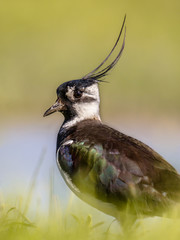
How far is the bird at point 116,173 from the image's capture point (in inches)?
211

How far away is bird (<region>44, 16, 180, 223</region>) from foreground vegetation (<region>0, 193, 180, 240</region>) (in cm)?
51

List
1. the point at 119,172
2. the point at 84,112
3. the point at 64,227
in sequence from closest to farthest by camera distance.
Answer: the point at 64,227 → the point at 119,172 → the point at 84,112

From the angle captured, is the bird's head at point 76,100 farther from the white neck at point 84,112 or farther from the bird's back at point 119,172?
the bird's back at point 119,172

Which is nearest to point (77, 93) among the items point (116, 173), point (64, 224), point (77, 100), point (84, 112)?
point (77, 100)

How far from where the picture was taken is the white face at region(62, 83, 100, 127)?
275 inches

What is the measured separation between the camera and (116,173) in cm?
553

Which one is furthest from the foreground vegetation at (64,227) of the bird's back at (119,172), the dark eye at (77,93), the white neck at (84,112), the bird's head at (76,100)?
the dark eye at (77,93)

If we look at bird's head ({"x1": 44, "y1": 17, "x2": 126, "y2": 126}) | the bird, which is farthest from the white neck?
the bird

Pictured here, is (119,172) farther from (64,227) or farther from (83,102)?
(83,102)

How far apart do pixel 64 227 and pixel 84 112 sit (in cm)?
259

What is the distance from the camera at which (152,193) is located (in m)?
5.35

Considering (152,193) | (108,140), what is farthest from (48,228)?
(108,140)

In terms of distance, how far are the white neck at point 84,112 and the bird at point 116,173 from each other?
550 mm

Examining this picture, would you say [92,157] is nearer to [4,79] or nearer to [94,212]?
[94,212]
